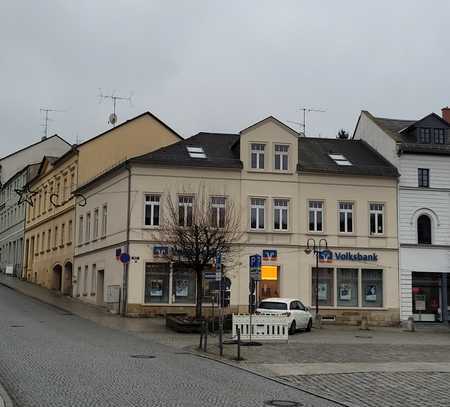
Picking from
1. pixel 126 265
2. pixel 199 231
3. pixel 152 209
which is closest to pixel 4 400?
pixel 199 231

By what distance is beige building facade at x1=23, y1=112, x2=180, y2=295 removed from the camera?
153ft

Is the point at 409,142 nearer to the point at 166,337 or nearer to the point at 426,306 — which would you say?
the point at 426,306

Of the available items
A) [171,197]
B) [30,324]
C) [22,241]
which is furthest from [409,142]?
[22,241]

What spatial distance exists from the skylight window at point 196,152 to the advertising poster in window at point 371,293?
11.4m

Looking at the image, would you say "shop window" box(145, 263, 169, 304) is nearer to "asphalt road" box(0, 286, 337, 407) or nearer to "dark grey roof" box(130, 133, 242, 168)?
"dark grey roof" box(130, 133, 242, 168)

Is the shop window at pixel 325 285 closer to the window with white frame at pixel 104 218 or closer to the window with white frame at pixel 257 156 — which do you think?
the window with white frame at pixel 257 156

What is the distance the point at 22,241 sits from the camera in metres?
65.8

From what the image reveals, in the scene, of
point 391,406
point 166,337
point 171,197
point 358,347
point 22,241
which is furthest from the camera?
point 22,241

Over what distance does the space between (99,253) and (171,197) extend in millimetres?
7109

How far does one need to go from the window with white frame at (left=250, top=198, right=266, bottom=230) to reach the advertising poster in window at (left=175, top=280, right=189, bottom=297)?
459cm

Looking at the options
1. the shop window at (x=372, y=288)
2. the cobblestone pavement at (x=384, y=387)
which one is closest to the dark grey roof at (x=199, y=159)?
the shop window at (x=372, y=288)

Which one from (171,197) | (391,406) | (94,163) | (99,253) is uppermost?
(94,163)

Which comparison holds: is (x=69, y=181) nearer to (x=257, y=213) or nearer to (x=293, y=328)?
(x=257, y=213)

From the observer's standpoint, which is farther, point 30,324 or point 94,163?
point 94,163
